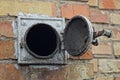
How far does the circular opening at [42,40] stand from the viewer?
122 cm

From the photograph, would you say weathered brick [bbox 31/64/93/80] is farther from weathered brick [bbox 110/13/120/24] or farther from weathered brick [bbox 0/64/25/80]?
weathered brick [bbox 110/13/120/24]

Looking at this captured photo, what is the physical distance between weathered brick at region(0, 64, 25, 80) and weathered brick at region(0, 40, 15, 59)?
3cm

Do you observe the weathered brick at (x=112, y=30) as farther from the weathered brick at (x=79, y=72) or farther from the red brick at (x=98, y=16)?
the weathered brick at (x=79, y=72)

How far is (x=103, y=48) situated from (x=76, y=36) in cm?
46

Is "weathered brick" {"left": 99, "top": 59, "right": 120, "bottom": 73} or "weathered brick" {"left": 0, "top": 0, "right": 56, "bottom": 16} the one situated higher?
"weathered brick" {"left": 0, "top": 0, "right": 56, "bottom": 16}

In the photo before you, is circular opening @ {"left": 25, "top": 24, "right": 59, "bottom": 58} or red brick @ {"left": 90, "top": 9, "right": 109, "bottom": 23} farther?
red brick @ {"left": 90, "top": 9, "right": 109, "bottom": 23}

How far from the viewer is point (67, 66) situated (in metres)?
1.29

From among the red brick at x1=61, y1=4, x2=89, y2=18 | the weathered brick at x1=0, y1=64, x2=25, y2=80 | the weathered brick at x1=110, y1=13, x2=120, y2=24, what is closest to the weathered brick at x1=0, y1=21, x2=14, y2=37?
the weathered brick at x1=0, y1=64, x2=25, y2=80

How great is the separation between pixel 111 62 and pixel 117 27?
0.19 m

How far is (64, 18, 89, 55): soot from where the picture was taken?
114cm

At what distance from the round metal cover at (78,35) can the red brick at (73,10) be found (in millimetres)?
126

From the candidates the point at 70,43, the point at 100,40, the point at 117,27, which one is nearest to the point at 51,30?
the point at 70,43

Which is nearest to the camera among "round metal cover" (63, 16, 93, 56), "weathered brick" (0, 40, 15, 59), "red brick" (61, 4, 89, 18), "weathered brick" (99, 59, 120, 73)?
"round metal cover" (63, 16, 93, 56)

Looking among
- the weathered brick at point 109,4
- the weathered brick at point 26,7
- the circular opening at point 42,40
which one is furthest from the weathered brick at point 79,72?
the weathered brick at point 109,4
